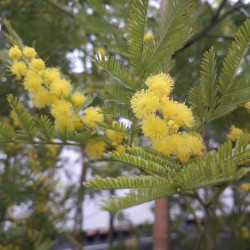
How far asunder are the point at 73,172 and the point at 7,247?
0.65 meters

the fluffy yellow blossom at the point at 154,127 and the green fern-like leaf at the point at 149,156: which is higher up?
the fluffy yellow blossom at the point at 154,127

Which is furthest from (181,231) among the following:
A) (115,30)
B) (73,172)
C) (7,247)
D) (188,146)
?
(188,146)

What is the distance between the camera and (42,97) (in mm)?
706

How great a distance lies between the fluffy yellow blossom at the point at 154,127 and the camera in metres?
0.56

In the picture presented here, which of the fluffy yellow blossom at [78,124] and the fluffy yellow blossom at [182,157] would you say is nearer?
the fluffy yellow blossom at [182,157]

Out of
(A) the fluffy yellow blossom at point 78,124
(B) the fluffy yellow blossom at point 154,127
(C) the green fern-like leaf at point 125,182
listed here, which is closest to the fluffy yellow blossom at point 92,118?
(A) the fluffy yellow blossom at point 78,124

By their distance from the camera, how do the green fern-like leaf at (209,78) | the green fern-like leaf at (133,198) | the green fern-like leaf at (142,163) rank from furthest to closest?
the green fern-like leaf at (209,78), the green fern-like leaf at (142,163), the green fern-like leaf at (133,198)

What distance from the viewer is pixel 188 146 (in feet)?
1.82

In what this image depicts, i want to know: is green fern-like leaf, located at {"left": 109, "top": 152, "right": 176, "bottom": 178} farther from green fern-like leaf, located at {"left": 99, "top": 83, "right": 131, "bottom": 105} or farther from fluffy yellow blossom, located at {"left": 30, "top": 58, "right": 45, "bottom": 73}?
fluffy yellow blossom, located at {"left": 30, "top": 58, "right": 45, "bottom": 73}

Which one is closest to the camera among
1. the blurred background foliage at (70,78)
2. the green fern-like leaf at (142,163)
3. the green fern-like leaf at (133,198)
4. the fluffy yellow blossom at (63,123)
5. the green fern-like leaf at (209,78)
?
the green fern-like leaf at (133,198)

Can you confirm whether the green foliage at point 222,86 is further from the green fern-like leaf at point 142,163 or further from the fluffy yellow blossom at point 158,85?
the green fern-like leaf at point 142,163

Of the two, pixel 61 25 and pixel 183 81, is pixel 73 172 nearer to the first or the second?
pixel 61 25

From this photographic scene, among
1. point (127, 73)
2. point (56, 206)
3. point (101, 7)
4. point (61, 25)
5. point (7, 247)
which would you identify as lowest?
point (7, 247)

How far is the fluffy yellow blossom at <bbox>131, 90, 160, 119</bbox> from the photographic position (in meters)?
0.55
